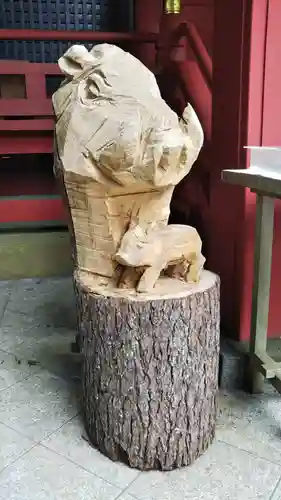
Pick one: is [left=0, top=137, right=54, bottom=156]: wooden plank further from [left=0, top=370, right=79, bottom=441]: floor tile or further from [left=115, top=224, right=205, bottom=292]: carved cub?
[left=115, top=224, right=205, bottom=292]: carved cub

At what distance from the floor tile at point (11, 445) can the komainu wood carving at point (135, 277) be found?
26 centimetres

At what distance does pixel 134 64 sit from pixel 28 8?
233cm

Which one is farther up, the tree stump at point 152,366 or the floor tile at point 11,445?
the tree stump at point 152,366

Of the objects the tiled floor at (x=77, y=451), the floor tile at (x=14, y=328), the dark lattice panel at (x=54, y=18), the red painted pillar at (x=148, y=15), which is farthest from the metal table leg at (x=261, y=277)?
the dark lattice panel at (x=54, y=18)

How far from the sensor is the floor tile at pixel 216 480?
1.58 metres

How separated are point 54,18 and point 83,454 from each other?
120 inches

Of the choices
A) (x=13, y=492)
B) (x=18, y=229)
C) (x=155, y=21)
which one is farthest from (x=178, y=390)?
(x=155, y=21)

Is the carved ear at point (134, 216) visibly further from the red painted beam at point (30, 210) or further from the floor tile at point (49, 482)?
the red painted beam at point (30, 210)

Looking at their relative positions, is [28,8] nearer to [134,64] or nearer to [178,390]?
[134,64]

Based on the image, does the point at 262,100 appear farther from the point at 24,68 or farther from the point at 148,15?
the point at 148,15

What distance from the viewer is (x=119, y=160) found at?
4.89ft

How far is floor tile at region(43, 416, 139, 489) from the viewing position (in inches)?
65.9

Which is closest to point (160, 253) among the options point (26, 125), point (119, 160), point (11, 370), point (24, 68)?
point (119, 160)

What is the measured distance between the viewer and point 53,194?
367cm
